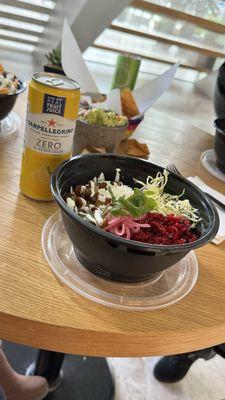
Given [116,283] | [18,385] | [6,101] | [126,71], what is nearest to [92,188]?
[116,283]

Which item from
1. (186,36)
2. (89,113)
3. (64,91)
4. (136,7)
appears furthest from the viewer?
(186,36)

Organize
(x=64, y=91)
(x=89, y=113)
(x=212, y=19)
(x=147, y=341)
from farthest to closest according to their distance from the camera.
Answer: (x=212, y=19) < (x=89, y=113) < (x=64, y=91) < (x=147, y=341)

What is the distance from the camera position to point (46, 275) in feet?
1.98

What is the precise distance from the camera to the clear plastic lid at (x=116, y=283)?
1.93 feet

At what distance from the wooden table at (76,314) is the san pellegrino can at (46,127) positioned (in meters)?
0.06

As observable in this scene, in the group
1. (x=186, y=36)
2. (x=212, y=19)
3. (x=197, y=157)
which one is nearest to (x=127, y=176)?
(x=197, y=157)

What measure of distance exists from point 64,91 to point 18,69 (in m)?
2.63

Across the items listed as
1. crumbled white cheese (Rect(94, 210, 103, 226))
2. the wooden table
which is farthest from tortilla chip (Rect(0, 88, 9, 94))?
crumbled white cheese (Rect(94, 210, 103, 226))

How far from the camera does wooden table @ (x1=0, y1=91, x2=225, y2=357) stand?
529 mm

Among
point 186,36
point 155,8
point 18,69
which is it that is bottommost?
point 18,69

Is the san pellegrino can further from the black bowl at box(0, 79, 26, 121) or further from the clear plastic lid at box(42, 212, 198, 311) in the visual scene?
the black bowl at box(0, 79, 26, 121)

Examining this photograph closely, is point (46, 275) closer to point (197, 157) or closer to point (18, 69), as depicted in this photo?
point (197, 157)

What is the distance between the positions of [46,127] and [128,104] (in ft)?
1.48

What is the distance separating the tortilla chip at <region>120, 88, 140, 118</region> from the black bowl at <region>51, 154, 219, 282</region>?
Result: 370 mm
